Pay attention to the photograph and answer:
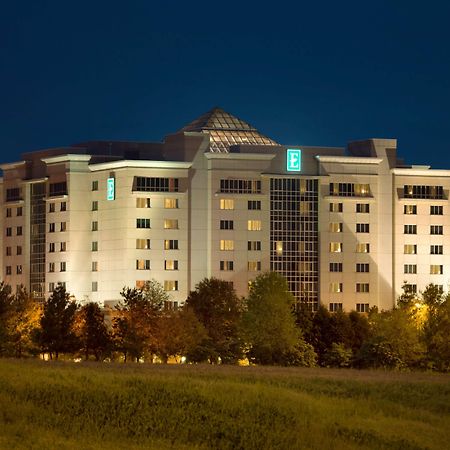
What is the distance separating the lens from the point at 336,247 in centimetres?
17500

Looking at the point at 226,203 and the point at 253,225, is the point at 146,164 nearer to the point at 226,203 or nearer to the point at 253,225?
the point at 226,203

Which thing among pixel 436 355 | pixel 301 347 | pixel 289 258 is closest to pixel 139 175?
pixel 289 258

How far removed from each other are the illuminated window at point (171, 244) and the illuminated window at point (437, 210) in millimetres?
32951

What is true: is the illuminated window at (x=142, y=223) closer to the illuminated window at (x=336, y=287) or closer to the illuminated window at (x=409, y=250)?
the illuminated window at (x=336, y=287)

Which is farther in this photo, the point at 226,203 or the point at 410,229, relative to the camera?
the point at 410,229

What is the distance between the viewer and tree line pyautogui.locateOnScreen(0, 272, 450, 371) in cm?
12094

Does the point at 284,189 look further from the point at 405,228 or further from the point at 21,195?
the point at 21,195

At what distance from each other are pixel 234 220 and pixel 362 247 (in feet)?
53.3

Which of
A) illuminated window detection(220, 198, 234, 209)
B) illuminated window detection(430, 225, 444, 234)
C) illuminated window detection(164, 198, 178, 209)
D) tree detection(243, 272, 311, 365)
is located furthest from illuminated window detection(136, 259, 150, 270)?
tree detection(243, 272, 311, 365)

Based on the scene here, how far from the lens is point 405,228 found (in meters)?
180

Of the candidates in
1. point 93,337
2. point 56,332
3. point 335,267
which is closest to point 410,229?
→ point 335,267

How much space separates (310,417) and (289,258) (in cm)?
11688

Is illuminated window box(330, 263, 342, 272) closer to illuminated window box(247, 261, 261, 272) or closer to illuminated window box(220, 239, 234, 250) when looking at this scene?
illuminated window box(247, 261, 261, 272)

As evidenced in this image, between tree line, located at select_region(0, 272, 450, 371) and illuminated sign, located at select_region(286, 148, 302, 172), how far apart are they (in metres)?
36.1
